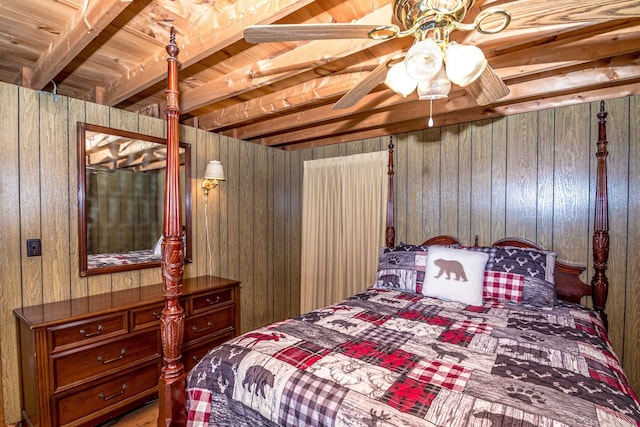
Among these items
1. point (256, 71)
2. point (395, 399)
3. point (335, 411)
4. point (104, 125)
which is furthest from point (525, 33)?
point (104, 125)

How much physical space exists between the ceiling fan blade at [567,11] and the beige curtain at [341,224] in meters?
2.19

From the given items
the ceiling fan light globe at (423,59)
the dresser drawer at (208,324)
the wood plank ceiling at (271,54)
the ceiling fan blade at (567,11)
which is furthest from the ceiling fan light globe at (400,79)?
the dresser drawer at (208,324)

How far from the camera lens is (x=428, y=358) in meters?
1.32

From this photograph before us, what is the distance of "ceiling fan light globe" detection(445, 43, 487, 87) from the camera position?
1.19 metres

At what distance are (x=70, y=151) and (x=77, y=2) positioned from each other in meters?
1.09

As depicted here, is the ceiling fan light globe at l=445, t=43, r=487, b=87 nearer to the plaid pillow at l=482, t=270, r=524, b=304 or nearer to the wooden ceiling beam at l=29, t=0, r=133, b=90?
the wooden ceiling beam at l=29, t=0, r=133, b=90

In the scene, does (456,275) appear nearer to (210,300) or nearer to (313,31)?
(313,31)

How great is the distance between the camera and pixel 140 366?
2.13 metres

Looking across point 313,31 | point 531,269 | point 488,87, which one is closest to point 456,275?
point 531,269

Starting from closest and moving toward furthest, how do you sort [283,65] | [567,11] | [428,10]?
[567,11]
[428,10]
[283,65]

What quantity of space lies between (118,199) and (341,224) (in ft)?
7.31

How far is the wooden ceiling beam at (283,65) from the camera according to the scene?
1616mm

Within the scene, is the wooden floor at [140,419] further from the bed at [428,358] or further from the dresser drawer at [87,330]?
the bed at [428,358]

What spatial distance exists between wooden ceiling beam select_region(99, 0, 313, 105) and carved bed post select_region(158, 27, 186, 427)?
218 millimetres
